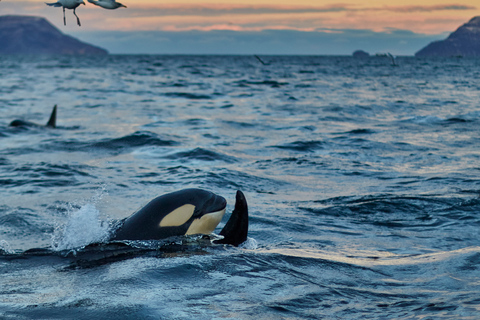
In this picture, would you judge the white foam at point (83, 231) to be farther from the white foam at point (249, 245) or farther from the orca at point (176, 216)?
the white foam at point (249, 245)

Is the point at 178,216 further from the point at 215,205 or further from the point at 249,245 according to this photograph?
the point at 249,245

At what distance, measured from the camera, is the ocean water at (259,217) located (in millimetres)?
4582

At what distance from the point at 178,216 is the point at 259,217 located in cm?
277

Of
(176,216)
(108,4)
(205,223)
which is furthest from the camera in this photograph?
(205,223)

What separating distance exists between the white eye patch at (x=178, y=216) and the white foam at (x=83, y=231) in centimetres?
65

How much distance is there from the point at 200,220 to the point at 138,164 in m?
7.32

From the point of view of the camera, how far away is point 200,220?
5.86 m

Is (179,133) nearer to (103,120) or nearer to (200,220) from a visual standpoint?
(103,120)

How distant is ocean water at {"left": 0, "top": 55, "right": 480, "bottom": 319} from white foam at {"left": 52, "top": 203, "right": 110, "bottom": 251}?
0.02m

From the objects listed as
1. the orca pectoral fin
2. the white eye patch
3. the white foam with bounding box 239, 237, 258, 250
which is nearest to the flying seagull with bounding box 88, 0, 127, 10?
the white eye patch

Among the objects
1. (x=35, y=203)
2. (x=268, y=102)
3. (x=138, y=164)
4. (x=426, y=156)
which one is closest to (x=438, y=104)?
(x=268, y=102)

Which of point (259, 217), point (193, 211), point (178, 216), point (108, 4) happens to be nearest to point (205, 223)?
point (193, 211)

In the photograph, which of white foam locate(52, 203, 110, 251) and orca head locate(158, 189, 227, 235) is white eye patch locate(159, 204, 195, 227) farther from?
white foam locate(52, 203, 110, 251)

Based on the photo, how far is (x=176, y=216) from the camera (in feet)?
18.7
